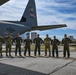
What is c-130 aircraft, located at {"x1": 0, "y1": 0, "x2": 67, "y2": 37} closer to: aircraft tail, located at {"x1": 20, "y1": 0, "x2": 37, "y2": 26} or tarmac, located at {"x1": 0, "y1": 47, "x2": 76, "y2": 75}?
aircraft tail, located at {"x1": 20, "y1": 0, "x2": 37, "y2": 26}

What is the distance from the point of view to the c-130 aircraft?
Result: 26578 millimetres

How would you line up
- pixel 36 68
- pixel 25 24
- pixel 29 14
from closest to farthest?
pixel 36 68, pixel 25 24, pixel 29 14

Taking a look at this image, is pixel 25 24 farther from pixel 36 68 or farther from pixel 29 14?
pixel 36 68

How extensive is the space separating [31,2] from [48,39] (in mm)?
17514

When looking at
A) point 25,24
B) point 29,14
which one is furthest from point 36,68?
point 29,14

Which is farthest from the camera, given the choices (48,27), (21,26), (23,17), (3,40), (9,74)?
Answer: (23,17)

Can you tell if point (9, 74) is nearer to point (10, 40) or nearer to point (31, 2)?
point (10, 40)

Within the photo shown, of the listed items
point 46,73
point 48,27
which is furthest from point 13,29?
point 46,73

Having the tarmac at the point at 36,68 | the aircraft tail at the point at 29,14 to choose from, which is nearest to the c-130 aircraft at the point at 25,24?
the aircraft tail at the point at 29,14

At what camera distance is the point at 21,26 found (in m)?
28.7

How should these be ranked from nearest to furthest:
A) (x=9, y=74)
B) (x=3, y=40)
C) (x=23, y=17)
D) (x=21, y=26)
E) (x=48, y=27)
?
(x=9, y=74)
(x=3, y=40)
(x=48, y=27)
(x=21, y=26)
(x=23, y=17)

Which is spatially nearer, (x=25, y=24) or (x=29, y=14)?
(x=25, y=24)

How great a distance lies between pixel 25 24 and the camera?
3117cm

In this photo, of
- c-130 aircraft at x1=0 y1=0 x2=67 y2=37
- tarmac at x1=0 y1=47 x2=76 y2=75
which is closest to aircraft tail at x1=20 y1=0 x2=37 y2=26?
c-130 aircraft at x1=0 y1=0 x2=67 y2=37
